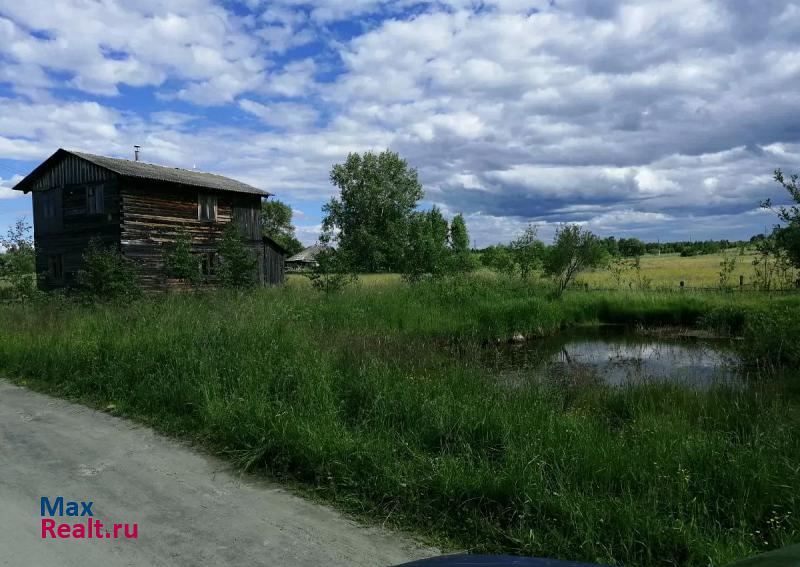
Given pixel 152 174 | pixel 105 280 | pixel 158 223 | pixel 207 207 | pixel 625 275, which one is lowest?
pixel 625 275

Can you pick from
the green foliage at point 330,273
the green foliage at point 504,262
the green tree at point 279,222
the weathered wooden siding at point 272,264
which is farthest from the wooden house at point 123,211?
the green tree at point 279,222

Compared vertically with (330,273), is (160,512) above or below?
below

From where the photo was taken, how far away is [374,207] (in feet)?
220

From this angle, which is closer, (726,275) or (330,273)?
(330,273)

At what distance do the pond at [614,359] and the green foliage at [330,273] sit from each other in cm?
650

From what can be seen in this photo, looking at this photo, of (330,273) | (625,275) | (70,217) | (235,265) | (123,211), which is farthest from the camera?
(625,275)

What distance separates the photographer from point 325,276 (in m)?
20.0

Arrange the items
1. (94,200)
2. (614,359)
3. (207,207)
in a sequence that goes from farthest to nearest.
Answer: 1. (207,207)
2. (94,200)
3. (614,359)

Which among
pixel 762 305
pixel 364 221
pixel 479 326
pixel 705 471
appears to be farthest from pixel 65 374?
pixel 364 221

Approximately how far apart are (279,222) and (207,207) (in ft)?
208

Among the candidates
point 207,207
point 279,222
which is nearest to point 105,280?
point 207,207

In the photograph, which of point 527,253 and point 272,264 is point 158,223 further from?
point 527,253

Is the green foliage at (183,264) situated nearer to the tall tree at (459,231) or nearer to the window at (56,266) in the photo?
the window at (56,266)

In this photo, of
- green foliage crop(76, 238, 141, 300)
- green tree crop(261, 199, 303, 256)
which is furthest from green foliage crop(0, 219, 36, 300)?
green tree crop(261, 199, 303, 256)
